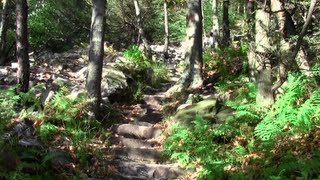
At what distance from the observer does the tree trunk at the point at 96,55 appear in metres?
9.74

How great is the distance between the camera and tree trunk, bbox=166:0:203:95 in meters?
12.9

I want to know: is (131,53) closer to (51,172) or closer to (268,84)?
(268,84)

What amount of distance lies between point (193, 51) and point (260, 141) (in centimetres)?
628

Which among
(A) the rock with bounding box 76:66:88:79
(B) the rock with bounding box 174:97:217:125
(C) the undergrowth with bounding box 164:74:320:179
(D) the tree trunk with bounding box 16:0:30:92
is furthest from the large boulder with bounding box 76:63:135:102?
(C) the undergrowth with bounding box 164:74:320:179

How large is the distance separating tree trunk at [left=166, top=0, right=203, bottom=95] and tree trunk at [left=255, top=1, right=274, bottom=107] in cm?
416

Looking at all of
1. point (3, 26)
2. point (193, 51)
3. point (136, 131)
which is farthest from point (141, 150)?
point (3, 26)

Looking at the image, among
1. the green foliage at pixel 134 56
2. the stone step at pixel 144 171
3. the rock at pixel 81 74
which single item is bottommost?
the stone step at pixel 144 171

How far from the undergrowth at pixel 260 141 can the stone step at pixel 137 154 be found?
1.56ft

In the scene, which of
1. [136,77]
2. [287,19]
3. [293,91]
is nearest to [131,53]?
[136,77]

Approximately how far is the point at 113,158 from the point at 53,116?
1.68m

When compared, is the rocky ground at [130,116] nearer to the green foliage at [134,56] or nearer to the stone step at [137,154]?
the stone step at [137,154]

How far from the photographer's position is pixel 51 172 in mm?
6793

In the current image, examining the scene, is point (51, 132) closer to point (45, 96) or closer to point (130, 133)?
point (130, 133)

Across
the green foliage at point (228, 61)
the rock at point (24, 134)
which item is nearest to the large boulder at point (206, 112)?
the green foliage at point (228, 61)
